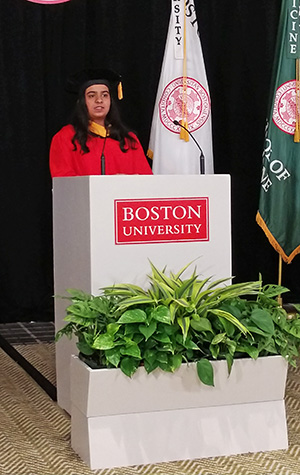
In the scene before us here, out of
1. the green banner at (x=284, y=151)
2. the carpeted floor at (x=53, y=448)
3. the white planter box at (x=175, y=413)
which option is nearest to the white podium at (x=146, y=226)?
the white planter box at (x=175, y=413)

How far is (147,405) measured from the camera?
8.59ft

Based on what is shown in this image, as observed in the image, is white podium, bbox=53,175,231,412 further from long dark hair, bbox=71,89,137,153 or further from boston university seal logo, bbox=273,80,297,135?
boston university seal logo, bbox=273,80,297,135

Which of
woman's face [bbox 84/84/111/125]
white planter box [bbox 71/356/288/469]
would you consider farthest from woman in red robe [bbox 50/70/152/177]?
white planter box [bbox 71/356/288/469]

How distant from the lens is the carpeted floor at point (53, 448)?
2.60 metres

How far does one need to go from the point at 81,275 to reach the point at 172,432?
0.66m

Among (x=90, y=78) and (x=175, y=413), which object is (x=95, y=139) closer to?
(x=90, y=78)

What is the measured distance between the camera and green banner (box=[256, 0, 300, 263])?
16.7 feet

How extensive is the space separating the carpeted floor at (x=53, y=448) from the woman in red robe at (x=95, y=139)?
1.02 meters

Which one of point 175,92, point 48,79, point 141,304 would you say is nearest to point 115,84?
point 175,92

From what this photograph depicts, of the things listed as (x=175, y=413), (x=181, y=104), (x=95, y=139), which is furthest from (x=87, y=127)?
(x=175, y=413)

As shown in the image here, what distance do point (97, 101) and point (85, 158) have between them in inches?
10.8

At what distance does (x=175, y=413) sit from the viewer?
2.65 meters

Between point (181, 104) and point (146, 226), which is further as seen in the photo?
point (181, 104)

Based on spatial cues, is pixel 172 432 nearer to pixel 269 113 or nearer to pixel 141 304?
pixel 141 304
